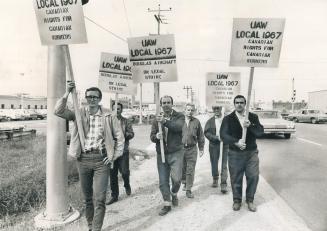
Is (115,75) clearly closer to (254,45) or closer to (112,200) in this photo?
(112,200)

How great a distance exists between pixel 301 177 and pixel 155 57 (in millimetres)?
5116

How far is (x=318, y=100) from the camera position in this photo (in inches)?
2507

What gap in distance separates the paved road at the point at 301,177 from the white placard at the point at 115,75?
368cm

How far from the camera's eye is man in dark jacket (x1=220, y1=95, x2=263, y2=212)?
21.3ft

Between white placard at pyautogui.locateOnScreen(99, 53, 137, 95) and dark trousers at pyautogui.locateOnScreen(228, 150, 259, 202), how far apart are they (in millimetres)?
2752

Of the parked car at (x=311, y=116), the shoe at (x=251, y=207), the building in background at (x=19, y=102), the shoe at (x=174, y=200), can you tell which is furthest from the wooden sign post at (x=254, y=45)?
the building in background at (x=19, y=102)

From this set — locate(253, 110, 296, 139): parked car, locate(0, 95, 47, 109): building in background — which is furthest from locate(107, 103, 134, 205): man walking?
locate(0, 95, 47, 109): building in background

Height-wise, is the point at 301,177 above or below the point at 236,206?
below

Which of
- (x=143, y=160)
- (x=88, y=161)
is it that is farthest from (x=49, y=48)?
(x=143, y=160)

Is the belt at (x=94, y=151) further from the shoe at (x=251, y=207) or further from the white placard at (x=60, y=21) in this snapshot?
the shoe at (x=251, y=207)

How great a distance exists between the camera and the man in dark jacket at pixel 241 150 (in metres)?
6.48

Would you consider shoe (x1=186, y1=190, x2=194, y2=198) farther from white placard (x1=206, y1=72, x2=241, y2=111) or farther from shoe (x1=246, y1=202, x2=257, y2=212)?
white placard (x1=206, y1=72, x2=241, y2=111)

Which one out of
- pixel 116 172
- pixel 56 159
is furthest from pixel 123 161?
pixel 56 159

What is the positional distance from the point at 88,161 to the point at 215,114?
4306mm
